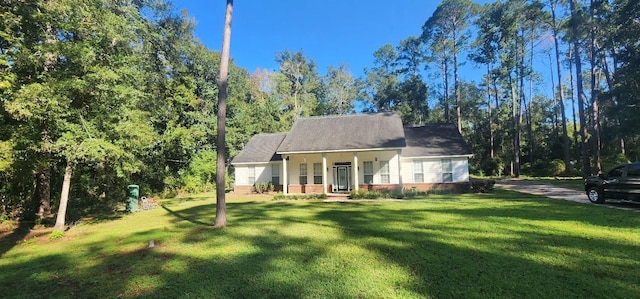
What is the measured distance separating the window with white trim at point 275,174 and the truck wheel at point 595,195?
56.1ft

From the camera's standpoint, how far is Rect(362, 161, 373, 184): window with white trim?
66.0 feet

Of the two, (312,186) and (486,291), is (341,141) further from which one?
(486,291)

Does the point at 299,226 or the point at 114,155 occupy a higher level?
the point at 114,155

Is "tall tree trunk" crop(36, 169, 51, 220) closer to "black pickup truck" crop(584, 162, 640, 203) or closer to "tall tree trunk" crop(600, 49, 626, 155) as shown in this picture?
"black pickup truck" crop(584, 162, 640, 203)

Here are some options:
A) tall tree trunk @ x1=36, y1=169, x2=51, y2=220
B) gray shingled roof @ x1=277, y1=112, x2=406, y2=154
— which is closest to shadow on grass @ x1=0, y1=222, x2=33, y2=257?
tall tree trunk @ x1=36, y1=169, x2=51, y2=220

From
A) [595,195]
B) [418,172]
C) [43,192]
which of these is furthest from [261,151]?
[595,195]

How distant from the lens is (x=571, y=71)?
3350 centimetres

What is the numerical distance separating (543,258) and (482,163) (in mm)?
34896

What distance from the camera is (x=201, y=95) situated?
31203mm

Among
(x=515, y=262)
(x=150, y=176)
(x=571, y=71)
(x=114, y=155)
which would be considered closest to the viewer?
(x=515, y=262)

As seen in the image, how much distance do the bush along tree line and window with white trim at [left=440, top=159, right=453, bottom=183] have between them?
34.9 feet

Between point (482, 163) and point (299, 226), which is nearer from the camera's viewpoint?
point (299, 226)

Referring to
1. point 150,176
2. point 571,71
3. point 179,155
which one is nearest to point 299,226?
point 150,176

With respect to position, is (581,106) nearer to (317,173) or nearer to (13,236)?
(317,173)
